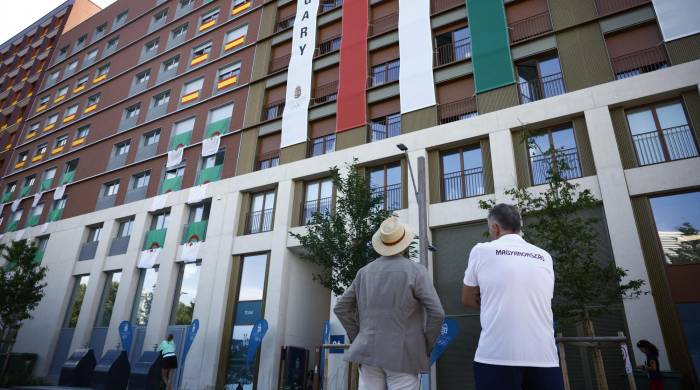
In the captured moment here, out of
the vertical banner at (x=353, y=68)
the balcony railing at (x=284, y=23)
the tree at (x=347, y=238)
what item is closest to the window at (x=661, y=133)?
the tree at (x=347, y=238)

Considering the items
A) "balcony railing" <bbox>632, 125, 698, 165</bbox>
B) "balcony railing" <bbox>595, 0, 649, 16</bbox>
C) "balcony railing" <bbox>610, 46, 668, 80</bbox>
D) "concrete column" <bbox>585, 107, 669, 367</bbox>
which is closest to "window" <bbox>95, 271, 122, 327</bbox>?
"concrete column" <bbox>585, 107, 669, 367</bbox>

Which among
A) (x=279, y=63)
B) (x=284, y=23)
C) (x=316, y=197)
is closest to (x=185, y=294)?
(x=316, y=197)

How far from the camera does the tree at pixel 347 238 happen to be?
12.6m

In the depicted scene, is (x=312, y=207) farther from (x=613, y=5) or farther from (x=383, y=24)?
(x=613, y=5)

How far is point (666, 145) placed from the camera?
13.8 meters

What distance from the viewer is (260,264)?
19938 mm

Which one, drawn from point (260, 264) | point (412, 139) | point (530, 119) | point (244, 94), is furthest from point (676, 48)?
point (244, 94)

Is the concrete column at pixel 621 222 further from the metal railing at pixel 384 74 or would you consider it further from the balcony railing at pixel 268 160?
the balcony railing at pixel 268 160

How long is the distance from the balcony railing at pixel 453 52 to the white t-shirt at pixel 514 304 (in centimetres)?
1707

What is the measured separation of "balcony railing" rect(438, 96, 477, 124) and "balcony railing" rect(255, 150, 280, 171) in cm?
829

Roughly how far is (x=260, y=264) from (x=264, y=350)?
3.82 metres

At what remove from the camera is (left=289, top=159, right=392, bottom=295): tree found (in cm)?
1262

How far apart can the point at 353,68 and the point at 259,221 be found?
850cm

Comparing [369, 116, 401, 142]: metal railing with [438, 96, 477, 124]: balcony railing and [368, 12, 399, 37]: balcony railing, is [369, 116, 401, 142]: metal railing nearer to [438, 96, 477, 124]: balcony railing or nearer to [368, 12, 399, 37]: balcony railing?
[438, 96, 477, 124]: balcony railing
